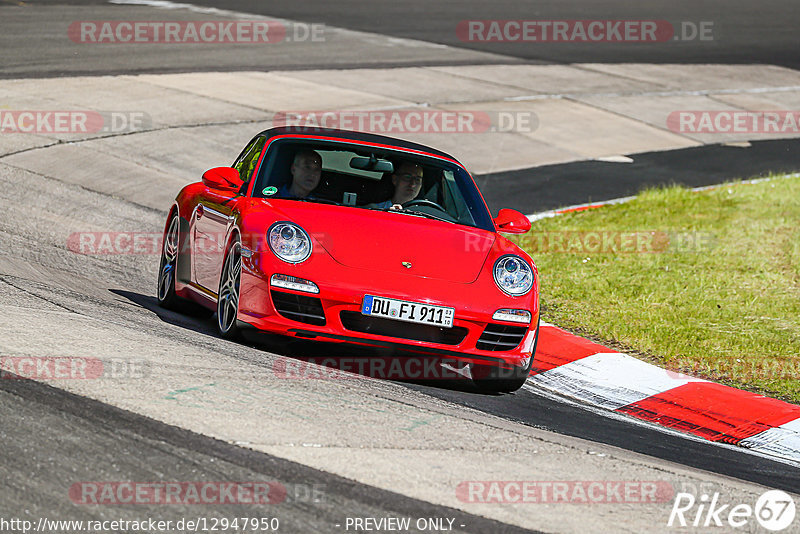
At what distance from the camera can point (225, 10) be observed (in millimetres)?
26250

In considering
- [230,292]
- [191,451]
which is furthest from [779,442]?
[191,451]

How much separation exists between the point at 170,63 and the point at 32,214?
31.2ft

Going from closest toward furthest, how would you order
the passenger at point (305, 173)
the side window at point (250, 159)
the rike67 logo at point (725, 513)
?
the rike67 logo at point (725, 513) < the passenger at point (305, 173) < the side window at point (250, 159)

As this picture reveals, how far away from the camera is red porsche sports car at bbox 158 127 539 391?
6445 mm

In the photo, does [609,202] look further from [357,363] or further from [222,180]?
[357,363]

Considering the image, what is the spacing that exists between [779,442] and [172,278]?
4.22 metres

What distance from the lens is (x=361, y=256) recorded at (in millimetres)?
6641

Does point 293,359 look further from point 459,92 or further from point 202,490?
point 459,92

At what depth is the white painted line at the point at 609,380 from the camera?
7.26 m

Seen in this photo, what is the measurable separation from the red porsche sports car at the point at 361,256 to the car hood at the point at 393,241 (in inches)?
0.4

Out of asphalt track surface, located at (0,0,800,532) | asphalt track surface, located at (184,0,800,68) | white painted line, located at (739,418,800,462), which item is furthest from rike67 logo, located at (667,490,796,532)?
asphalt track surface, located at (184,0,800,68)

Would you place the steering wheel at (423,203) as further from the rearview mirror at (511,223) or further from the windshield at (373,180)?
the rearview mirror at (511,223)

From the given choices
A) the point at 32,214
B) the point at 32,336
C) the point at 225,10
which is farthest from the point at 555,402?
the point at 225,10

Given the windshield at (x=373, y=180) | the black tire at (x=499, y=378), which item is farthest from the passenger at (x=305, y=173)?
the black tire at (x=499, y=378)
